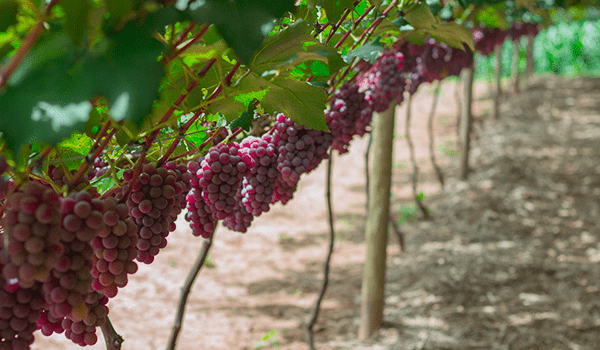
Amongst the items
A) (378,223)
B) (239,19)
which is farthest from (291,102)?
(378,223)

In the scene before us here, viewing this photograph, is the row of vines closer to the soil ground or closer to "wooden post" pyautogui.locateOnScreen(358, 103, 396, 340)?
"wooden post" pyautogui.locateOnScreen(358, 103, 396, 340)

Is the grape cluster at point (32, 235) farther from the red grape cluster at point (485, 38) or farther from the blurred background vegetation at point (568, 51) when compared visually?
the blurred background vegetation at point (568, 51)

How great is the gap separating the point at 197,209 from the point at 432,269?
294 centimetres

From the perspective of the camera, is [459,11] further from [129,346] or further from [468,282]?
[129,346]

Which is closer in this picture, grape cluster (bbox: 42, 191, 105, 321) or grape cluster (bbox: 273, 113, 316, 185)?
grape cluster (bbox: 42, 191, 105, 321)

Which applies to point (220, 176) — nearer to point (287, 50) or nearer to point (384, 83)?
point (287, 50)

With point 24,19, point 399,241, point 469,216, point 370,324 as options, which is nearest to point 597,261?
point 469,216

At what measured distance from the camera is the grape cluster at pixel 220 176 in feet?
2.78

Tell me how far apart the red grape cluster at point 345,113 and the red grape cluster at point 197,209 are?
1.27 ft

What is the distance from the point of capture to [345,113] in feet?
3.88

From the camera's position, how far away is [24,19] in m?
0.47

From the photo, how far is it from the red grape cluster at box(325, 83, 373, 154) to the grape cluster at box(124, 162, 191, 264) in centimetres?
55

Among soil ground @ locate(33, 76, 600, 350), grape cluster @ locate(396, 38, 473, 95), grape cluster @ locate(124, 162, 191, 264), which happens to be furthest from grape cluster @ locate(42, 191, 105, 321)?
soil ground @ locate(33, 76, 600, 350)

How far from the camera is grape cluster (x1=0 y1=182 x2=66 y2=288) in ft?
1.57
